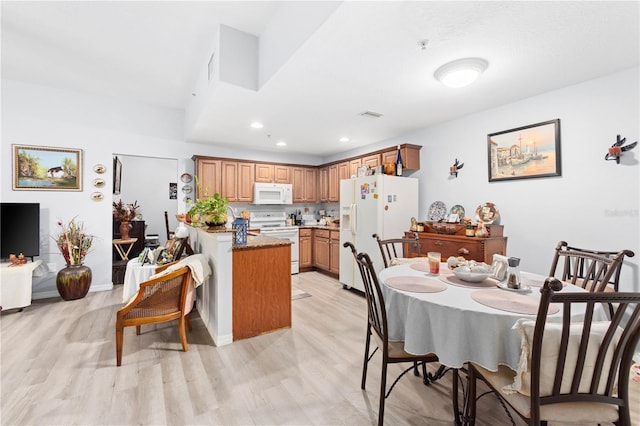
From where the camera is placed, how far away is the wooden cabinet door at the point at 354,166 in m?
5.17

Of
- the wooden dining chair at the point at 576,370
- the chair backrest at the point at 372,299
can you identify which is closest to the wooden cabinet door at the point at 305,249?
the chair backrest at the point at 372,299

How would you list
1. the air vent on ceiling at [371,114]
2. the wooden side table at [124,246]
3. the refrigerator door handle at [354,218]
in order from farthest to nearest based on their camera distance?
the wooden side table at [124,246]
the refrigerator door handle at [354,218]
the air vent on ceiling at [371,114]

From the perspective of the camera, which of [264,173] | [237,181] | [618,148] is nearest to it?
[618,148]

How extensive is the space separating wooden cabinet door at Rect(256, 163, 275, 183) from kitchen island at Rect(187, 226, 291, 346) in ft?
8.76

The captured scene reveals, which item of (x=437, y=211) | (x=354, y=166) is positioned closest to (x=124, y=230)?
(x=354, y=166)

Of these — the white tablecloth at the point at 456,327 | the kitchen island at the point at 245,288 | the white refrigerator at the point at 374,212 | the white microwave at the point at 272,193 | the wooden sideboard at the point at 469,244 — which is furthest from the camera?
the white microwave at the point at 272,193

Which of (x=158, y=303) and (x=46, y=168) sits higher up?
(x=46, y=168)

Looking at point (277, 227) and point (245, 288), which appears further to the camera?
point (277, 227)

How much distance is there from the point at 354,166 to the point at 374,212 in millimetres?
1510

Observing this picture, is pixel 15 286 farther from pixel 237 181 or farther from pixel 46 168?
pixel 237 181

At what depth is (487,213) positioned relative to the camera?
3486 millimetres

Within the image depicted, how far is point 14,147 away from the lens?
12.4ft

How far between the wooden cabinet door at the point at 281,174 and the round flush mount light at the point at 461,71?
379 cm

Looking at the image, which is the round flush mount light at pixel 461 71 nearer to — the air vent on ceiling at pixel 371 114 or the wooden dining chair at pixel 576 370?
the air vent on ceiling at pixel 371 114
